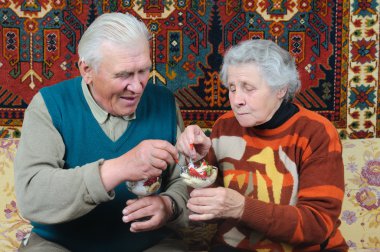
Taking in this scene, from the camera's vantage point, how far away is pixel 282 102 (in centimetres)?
205

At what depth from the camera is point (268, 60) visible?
1954 millimetres

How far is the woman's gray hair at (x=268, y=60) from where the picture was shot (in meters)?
1.96

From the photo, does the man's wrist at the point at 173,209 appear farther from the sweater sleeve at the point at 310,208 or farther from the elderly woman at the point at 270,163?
the sweater sleeve at the point at 310,208

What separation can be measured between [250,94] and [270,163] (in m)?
0.24

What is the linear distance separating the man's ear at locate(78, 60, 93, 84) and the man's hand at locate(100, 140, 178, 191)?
36cm

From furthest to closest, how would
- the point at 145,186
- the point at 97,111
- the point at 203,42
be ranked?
the point at 203,42
the point at 97,111
the point at 145,186

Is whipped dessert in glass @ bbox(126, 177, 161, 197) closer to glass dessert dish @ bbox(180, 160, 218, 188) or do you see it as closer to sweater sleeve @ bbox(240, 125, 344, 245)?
glass dessert dish @ bbox(180, 160, 218, 188)

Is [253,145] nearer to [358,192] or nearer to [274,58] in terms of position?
[274,58]

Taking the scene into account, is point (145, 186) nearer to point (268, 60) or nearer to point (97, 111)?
point (97, 111)

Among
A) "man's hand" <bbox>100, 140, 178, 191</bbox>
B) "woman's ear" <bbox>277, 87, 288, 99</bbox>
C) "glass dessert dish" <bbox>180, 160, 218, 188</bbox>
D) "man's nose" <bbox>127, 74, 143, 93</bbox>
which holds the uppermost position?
"man's nose" <bbox>127, 74, 143, 93</bbox>

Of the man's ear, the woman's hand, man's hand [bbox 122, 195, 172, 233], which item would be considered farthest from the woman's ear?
the man's ear

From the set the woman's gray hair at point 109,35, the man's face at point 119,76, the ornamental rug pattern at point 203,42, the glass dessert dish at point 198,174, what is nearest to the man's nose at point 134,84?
the man's face at point 119,76

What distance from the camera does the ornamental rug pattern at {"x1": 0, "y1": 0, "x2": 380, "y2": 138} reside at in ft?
8.88

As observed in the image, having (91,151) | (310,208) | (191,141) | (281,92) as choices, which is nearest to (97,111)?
(91,151)
